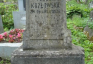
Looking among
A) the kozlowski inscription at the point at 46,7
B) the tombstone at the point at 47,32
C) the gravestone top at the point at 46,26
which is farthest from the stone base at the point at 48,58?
the kozlowski inscription at the point at 46,7

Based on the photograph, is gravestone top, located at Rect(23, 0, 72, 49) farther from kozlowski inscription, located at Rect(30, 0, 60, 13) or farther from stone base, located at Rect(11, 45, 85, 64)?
stone base, located at Rect(11, 45, 85, 64)

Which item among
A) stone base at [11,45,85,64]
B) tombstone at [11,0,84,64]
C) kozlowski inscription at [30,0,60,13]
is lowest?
stone base at [11,45,85,64]

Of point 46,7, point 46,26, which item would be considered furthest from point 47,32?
point 46,7

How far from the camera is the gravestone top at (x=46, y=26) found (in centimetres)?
227

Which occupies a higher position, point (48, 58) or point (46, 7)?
point (46, 7)

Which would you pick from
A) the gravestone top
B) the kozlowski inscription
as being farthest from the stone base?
the kozlowski inscription

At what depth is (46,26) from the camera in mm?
2348

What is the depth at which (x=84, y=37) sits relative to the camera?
476 cm

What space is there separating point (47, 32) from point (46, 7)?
49 centimetres

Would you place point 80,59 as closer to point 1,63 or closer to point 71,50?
point 71,50

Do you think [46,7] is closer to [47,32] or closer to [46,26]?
[46,26]

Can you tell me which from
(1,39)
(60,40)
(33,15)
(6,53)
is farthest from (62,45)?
(1,39)

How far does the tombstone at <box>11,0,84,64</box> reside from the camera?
86.4 inches

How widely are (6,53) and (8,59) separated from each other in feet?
0.66
